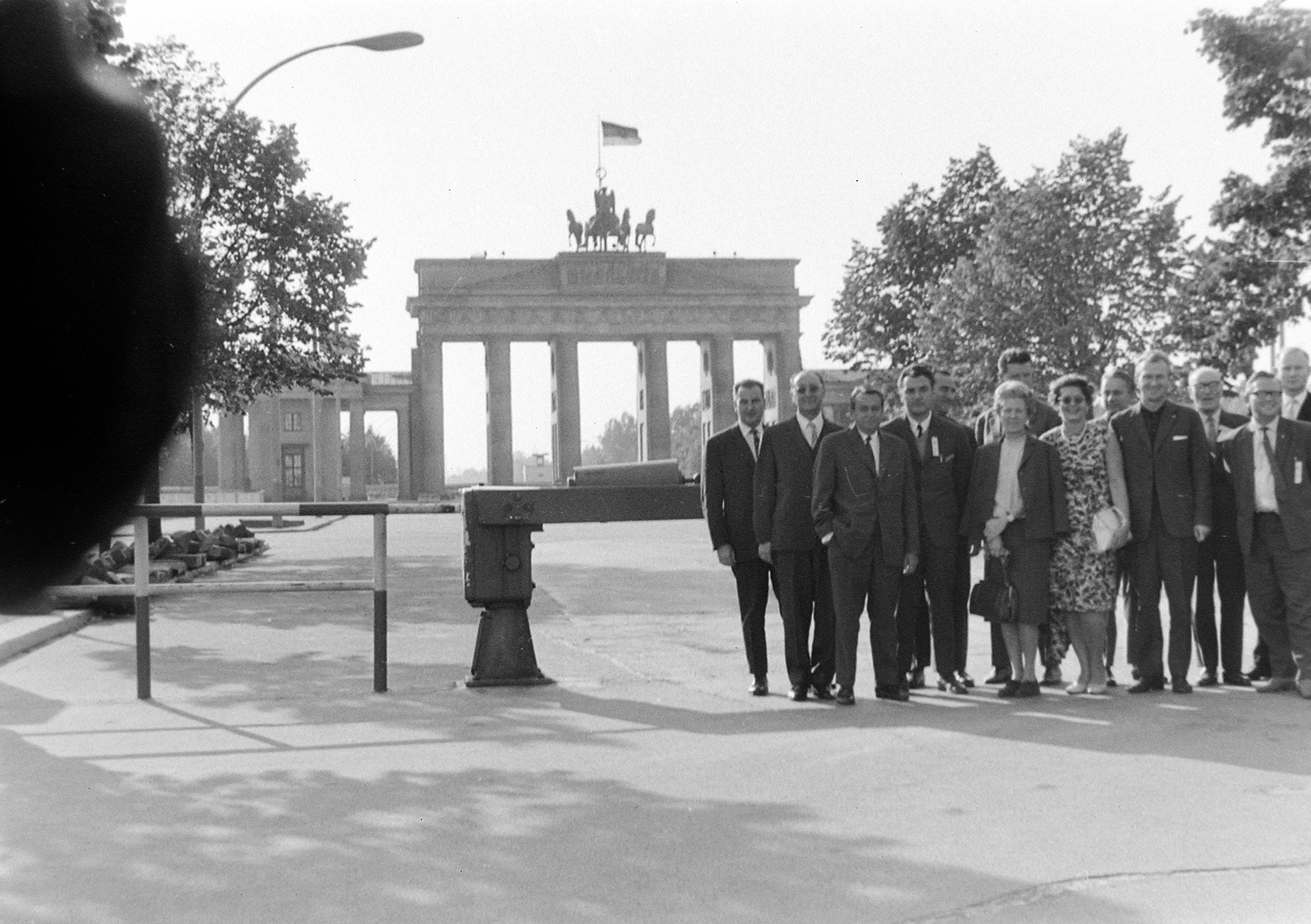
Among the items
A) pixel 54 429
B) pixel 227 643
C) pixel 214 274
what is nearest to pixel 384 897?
pixel 227 643

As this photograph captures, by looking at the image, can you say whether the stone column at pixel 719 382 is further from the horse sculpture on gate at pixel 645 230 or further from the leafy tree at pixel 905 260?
the leafy tree at pixel 905 260

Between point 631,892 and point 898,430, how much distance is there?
16.3 ft

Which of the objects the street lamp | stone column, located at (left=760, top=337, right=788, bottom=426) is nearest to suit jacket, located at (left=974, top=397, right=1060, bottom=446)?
the street lamp

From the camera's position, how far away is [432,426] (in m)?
82.1

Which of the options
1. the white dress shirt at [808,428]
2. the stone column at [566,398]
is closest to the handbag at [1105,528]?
the white dress shirt at [808,428]

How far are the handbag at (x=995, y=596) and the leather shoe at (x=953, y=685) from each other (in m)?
0.40

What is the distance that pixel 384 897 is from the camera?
174 inches

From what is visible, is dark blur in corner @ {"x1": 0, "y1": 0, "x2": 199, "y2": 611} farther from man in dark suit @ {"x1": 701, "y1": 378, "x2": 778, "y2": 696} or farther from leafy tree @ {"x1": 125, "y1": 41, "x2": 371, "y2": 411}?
man in dark suit @ {"x1": 701, "y1": 378, "x2": 778, "y2": 696}

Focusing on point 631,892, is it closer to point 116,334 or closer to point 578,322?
point 116,334

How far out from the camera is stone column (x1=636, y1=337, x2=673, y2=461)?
8088 centimetres

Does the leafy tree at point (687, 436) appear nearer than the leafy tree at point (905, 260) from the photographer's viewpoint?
No

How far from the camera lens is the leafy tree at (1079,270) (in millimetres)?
37750

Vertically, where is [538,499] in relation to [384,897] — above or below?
above

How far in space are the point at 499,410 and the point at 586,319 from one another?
6849 millimetres
